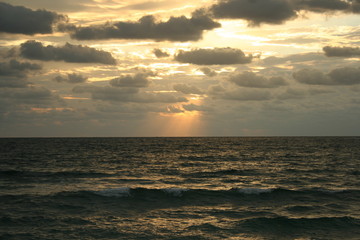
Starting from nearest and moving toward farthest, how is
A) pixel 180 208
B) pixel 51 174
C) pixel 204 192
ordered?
pixel 180 208 → pixel 204 192 → pixel 51 174

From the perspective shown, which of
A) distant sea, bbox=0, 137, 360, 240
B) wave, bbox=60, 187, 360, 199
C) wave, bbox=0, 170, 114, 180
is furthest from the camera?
wave, bbox=0, 170, 114, 180

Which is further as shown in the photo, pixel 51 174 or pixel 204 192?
pixel 51 174

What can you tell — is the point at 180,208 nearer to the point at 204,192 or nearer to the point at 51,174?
the point at 204,192

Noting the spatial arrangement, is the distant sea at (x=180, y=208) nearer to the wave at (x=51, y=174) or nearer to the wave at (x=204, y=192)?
the wave at (x=204, y=192)

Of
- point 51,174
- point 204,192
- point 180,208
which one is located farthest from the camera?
point 51,174

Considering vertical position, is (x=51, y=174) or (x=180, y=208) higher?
(x=51, y=174)

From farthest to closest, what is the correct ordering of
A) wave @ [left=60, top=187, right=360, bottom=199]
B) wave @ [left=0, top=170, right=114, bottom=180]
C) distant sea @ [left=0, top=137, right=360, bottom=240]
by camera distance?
wave @ [left=0, top=170, right=114, bottom=180], wave @ [left=60, top=187, right=360, bottom=199], distant sea @ [left=0, top=137, right=360, bottom=240]

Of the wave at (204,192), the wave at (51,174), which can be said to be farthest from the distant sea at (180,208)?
the wave at (51,174)

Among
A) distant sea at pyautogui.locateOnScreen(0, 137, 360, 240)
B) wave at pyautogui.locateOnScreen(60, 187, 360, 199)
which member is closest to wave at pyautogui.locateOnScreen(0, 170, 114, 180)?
distant sea at pyautogui.locateOnScreen(0, 137, 360, 240)

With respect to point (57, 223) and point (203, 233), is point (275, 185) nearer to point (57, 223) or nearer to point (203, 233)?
point (203, 233)

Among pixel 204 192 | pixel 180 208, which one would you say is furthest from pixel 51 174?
pixel 180 208

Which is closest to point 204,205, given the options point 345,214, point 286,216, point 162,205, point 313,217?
point 162,205

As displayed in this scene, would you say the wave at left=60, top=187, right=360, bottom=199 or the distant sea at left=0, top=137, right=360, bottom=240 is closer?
the distant sea at left=0, top=137, right=360, bottom=240

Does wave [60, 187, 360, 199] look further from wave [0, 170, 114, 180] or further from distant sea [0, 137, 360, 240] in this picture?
wave [0, 170, 114, 180]
